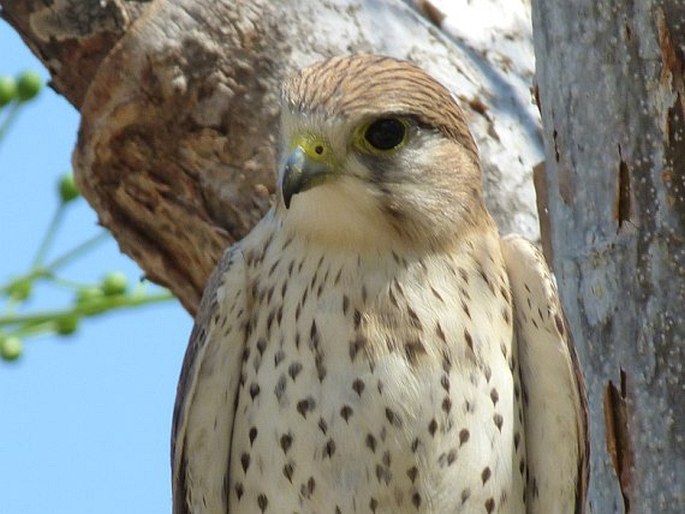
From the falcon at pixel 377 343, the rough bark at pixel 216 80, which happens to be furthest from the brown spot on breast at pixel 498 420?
the rough bark at pixel 216 80

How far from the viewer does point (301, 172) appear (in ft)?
12.4

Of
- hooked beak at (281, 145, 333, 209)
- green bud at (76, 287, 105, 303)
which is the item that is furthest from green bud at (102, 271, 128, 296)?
hooked beak at (281, 145, 333, 209)

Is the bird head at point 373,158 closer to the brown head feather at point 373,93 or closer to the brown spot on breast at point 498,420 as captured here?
the brown head feather at point 373,93

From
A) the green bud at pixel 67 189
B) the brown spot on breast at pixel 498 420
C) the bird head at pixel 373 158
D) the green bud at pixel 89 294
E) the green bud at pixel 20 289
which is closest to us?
the bird head at pixel 373 158

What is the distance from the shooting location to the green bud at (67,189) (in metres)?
→ 5.69

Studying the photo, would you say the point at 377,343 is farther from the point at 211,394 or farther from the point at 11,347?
the point at 11,347

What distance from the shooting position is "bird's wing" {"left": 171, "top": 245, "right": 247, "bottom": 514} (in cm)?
414

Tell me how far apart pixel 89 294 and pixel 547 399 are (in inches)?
68.6

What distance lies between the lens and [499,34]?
5484 millimetres

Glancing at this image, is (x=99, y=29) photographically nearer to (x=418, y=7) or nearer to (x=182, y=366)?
(x=418, y=7)

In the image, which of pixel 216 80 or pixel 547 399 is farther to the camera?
pixel 216 80

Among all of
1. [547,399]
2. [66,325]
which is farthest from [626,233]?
[66,325]

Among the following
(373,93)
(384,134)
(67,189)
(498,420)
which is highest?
(67,189)

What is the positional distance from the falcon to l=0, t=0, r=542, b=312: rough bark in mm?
1072
